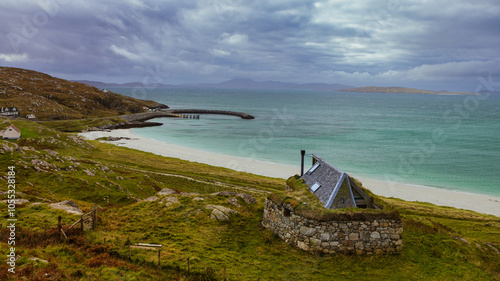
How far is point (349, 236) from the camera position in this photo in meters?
20.3

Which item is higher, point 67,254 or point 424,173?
point 424,173

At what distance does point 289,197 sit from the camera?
74.7 ft

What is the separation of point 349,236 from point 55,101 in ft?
563

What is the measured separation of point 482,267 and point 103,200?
34.8m

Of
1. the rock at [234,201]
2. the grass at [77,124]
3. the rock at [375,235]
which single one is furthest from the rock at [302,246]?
the grass at [77,124]

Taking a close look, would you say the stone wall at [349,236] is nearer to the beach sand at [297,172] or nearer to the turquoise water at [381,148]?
the beach sand at [297,172]

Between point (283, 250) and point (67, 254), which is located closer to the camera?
point (67, 254)

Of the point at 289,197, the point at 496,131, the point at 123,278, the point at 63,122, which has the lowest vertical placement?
the point at 123,278

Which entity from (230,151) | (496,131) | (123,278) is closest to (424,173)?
(230,151)

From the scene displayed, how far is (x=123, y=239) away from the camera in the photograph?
67.5 feet

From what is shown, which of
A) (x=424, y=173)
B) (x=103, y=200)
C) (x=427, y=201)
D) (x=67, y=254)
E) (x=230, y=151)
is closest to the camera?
(x=67, y=254)

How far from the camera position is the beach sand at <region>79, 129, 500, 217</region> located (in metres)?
49.7

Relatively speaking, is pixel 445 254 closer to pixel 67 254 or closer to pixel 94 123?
pixel 67 254

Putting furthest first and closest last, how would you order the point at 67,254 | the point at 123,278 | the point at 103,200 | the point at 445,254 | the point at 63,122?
the point at 63,122
the point at 103,200
the point at 445,254
the point at 67,254
the point at 123,278
